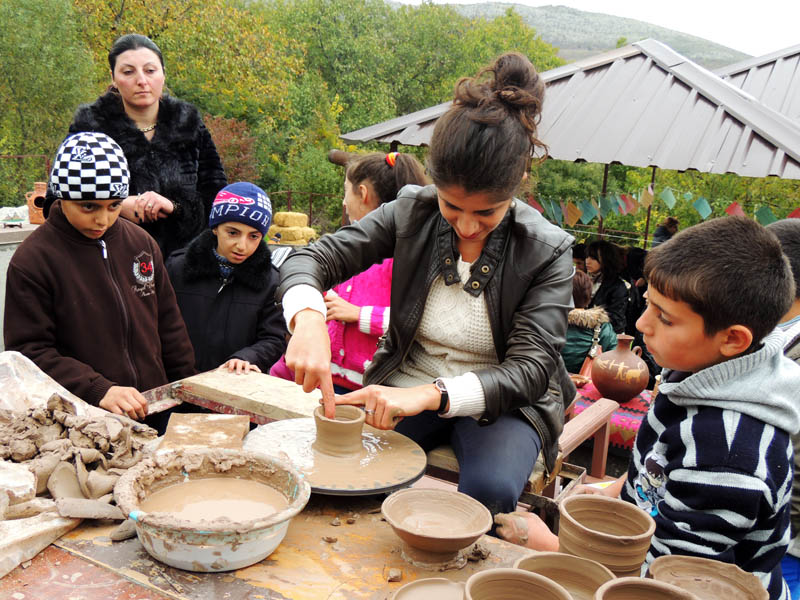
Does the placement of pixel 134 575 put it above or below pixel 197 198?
below

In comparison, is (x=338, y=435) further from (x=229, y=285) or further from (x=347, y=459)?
(x=229, y=285)

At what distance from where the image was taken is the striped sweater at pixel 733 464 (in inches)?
54.5

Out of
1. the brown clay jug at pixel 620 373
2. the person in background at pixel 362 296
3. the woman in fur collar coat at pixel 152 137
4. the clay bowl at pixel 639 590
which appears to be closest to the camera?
the clay bowl at pixel 639 590

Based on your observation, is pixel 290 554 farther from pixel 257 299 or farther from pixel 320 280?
pixel 257 299

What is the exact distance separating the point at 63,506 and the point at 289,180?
22.2 m

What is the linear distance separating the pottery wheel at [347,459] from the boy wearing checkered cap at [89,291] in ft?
2.01

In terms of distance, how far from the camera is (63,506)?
1469mm

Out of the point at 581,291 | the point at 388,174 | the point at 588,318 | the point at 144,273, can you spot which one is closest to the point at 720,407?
the point at 388,174

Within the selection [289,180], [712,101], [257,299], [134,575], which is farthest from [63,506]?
[289,180]

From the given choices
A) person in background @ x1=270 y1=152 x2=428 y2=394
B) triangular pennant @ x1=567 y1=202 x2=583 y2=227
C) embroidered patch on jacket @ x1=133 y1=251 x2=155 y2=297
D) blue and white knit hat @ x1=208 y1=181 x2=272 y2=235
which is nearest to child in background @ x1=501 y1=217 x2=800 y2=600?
person in background @ x1=270 y1=152 x2=428 y2=394

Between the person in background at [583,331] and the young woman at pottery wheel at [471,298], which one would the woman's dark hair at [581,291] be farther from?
the young woman at pottery wheel at [471,298]

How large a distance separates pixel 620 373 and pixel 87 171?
3.71 meters

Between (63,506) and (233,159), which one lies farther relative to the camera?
(233,159)

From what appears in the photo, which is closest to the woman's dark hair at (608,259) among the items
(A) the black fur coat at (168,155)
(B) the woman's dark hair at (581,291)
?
(B) the woman's dark hair at (581,291)
